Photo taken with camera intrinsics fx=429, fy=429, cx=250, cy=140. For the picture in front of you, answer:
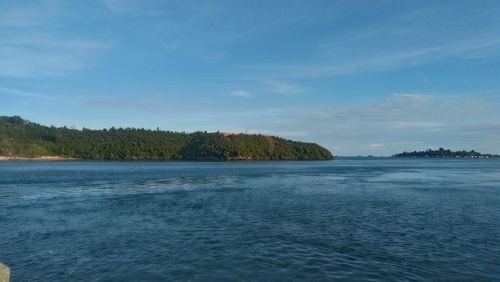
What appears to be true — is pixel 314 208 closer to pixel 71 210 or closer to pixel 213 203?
pixel 213 203

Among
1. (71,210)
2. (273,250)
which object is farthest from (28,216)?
(273,250)

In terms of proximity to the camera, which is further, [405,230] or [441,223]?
[441,223]

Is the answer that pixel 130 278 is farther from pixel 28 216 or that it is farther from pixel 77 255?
pixel 28 216

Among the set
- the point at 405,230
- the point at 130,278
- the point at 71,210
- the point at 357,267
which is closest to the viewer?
the point at 130,278

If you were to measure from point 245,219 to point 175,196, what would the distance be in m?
21.2

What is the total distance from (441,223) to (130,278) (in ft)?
83.5

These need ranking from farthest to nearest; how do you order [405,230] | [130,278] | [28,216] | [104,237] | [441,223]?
[28,216], [441,223], [405,230], [104,237], [130,278]

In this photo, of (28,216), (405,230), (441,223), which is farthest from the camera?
(28,216)

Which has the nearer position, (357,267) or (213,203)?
(357,267)

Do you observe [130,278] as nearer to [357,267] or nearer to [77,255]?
[77,255]

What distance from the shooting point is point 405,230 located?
32.1m

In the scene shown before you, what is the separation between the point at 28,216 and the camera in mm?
38094

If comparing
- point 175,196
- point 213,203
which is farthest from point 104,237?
point 175,196

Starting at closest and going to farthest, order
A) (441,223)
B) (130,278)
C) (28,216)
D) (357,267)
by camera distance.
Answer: (130,278) < (357,267) < (441,223) < (28,216)
